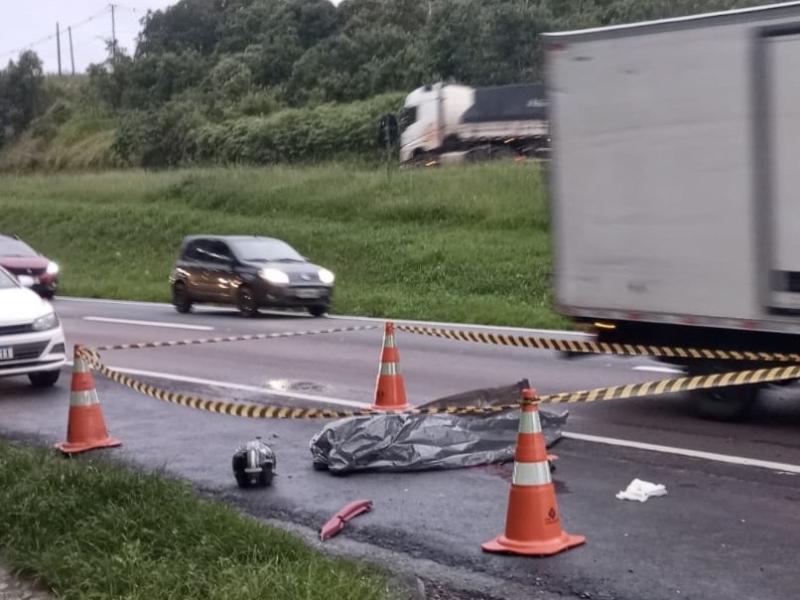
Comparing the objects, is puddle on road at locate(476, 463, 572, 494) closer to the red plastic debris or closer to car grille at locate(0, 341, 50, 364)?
the red plastic debris

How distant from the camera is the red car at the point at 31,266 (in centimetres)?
2552

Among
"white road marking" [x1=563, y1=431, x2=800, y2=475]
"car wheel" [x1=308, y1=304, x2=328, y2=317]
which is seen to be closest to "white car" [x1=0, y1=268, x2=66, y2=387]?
"white road marking" [x1=563, y1=431, x2=800, y2=475]

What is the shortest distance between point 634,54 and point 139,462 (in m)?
5.11

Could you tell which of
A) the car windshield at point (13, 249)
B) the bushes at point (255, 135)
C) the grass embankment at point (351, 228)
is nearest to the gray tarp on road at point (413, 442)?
the grass embankment at point (351, 228)

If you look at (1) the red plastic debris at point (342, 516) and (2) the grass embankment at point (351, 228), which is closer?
(1) the red plastic debris at point (342, 516)

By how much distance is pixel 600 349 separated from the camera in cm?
1084

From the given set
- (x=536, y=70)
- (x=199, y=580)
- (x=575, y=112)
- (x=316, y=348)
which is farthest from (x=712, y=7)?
(x=199, y=580)

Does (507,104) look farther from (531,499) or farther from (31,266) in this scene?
(531,499)

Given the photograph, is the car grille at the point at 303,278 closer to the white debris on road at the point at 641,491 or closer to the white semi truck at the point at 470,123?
the white debris on road at the point at 641,491

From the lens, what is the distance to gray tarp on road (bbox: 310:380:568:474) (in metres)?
8.59

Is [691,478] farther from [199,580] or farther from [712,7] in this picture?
[712,7]

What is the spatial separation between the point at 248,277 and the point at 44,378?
28.7 ft

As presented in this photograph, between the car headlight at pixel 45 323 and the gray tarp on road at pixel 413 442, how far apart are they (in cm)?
477

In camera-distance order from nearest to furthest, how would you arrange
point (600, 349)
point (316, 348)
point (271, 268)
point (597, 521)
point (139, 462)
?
point (597, 521) → point (139, 462) → point (600, 349) → point (316, 348) → point (271, 268)
